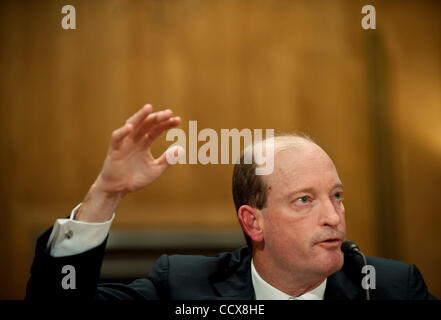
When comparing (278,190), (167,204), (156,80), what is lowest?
(167,204)

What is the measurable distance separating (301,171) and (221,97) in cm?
185

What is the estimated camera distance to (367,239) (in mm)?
3430

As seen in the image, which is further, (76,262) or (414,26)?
(414,26)

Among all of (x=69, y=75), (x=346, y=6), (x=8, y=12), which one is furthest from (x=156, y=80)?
(x=346, y=6)

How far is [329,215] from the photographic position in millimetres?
1688

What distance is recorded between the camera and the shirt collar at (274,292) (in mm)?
1819

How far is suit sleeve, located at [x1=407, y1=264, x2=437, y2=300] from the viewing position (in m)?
1.86

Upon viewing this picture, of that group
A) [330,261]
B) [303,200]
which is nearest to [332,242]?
[330,261]

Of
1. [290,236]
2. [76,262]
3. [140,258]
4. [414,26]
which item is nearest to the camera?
[76,262]

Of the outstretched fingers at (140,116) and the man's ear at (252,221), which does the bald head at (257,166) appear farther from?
the outstretched fingers at (140,116)

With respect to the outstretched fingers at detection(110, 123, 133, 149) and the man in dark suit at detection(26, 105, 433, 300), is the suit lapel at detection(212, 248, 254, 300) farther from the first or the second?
the outstretched fingers at detection(110, 123, 133, 149)

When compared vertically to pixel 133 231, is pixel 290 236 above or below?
above

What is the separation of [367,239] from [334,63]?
1207mm

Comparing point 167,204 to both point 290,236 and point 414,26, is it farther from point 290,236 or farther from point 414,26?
point 414,26
